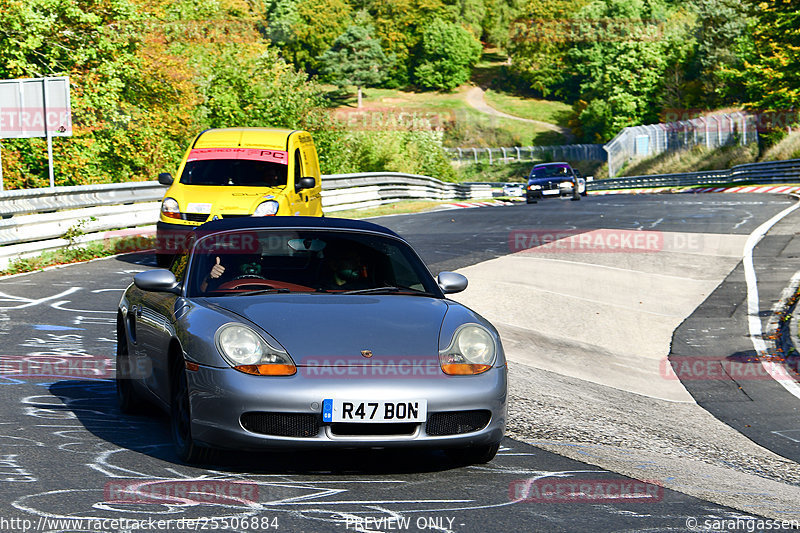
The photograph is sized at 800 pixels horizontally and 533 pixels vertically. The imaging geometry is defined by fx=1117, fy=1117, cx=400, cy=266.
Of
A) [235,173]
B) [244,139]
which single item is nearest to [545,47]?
[244,139]

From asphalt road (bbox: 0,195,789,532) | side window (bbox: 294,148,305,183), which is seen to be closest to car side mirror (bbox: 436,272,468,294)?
asphalt road (bbox: 0,195,789,532)

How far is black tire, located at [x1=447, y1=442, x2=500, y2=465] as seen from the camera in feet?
20.0

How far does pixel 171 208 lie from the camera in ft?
52.6

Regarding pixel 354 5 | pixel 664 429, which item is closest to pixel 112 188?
pixel 664 429

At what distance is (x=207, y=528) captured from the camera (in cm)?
463

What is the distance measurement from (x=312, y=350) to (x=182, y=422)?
2.79 ft

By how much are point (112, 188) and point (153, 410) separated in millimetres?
12897

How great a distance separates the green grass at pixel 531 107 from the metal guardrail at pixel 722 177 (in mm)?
67290

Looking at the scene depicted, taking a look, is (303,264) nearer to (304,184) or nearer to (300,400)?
(300,400)

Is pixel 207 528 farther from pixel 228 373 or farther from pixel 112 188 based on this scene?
pixel 112 188

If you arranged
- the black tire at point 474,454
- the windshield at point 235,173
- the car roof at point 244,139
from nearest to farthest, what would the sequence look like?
the black tire at point 474,454
the windshield at point 235,173
the car roof at point 244,139

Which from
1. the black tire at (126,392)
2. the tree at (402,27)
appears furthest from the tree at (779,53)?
the tree at (402,27)

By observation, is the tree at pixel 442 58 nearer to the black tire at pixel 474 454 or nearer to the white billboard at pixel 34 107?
the white billboard at pixel 34 107

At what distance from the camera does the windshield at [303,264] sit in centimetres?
668
